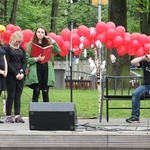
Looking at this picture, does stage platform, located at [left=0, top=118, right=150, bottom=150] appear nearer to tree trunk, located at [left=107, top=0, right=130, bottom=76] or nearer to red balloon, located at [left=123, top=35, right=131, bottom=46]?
red balloon, located at [left=123, top=35, right=131, bottom=46]

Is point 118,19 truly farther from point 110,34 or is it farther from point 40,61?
point 40,61

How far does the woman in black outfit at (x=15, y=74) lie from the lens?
1248 centimetres

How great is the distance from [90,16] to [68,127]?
4497 cm

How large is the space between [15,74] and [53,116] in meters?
2.35

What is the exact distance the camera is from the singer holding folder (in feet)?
42.4

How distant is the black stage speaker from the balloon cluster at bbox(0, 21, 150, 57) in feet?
11.2

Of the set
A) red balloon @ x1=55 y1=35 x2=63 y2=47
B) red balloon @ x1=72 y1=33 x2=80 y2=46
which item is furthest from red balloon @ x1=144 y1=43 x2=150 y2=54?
red balloon @ x1=55 y1=35 x2=63 y2=47

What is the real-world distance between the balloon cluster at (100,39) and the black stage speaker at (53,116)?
341cm

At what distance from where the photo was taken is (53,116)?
10406 millimetres

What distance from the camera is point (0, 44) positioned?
1260 centimetres

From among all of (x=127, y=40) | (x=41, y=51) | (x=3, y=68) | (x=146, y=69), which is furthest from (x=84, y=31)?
(x=3, y=68)

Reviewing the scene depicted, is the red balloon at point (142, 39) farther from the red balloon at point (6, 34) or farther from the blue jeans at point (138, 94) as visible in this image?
the red balloon at point (6, 34)

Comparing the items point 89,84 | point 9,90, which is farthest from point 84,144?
point 89,84

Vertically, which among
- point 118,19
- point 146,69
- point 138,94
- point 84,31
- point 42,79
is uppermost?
point 118,19
